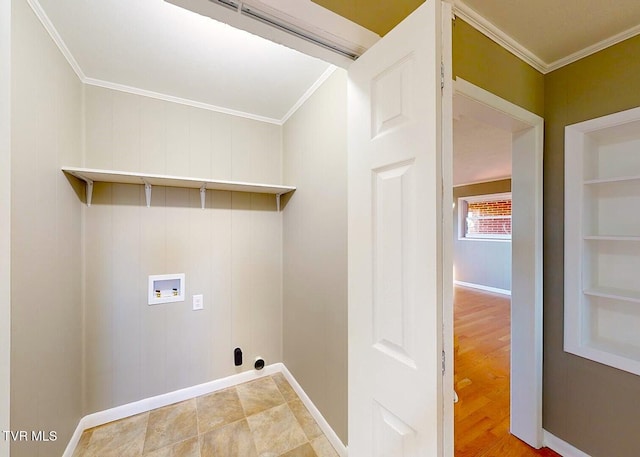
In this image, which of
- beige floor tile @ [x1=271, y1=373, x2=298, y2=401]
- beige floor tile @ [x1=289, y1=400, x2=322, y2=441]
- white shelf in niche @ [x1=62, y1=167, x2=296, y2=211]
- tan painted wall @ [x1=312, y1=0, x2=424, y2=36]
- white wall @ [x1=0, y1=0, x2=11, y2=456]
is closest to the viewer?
white wall @ [x1=0, y1=0, x2=11, y2=456]

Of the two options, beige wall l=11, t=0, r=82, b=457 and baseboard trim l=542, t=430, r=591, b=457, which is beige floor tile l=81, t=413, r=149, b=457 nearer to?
beige wall l=11, t=0, r=82, b=457

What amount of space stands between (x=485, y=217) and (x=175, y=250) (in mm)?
6603

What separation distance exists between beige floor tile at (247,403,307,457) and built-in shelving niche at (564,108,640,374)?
1.86m

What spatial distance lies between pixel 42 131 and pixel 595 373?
334 cm

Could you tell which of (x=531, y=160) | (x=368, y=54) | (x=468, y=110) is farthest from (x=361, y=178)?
(x=531, y=160)

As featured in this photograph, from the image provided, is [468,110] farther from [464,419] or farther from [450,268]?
[464,419]

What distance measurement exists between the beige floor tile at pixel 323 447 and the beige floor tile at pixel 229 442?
0.39 m

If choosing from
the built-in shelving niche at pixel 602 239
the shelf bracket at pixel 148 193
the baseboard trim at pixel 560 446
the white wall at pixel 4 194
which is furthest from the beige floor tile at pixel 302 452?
the shelf bracket at pixel 148 193

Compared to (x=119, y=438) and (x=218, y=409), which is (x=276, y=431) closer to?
(x=218, y=409)

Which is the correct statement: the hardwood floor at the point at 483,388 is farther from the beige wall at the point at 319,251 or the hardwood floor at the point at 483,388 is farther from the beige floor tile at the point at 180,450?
the beige floor tile at the point at 180,450

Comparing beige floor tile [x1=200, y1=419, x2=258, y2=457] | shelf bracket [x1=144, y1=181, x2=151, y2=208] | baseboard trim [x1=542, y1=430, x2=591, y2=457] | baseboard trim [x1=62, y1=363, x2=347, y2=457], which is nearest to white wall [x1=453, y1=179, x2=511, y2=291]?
baseboard trim [x1=542, y1=430, x2=591, y2=457]

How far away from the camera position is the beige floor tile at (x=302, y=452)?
5.14 feet

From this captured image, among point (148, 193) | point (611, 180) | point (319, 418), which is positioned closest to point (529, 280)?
point (611, 180)

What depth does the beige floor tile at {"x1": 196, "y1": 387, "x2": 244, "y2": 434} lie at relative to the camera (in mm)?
1811
